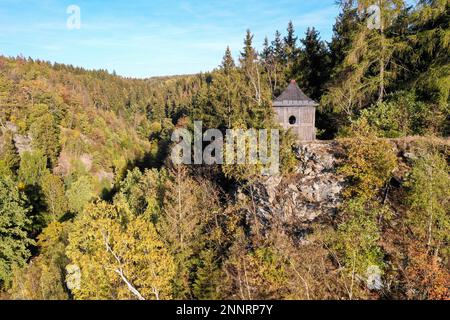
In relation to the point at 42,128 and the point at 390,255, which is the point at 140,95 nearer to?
the point at 42,128

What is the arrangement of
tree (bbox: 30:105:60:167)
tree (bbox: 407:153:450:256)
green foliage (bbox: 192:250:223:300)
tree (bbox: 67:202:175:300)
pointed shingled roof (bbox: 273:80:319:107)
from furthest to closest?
1. tree (bbox: 30:105:60:167)
2. pointed shingled roof (bbox: 273:80:319:107)
3. green foliage (bbox: 192:250:223:300)
4. tree (bbox: 67:202:175:300)
5. tree (bbox: 407:153:450:256)

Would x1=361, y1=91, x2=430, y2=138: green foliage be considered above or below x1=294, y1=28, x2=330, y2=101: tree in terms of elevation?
below

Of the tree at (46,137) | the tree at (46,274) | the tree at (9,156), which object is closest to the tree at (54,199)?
the tree at (46,274)

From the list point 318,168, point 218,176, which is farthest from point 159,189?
point 318,168

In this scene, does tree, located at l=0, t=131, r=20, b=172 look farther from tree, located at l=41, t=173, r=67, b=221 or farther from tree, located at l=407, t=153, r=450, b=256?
tree, located at l=407, t=153, r=450, b=256

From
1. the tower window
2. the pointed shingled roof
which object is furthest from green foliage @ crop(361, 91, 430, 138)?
the tower window

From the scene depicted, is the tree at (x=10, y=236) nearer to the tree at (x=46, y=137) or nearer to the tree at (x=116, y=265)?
the tree at (x=116, y=265)

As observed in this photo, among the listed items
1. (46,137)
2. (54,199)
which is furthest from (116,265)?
(46,137)
